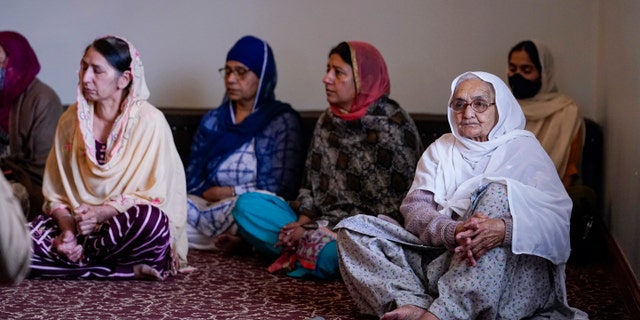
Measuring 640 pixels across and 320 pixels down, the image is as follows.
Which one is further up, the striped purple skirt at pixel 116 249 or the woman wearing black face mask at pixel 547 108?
the woman wearing black face mask at pixel 547 108

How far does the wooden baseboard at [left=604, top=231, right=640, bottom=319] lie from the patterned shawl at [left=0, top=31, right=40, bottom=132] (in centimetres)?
321

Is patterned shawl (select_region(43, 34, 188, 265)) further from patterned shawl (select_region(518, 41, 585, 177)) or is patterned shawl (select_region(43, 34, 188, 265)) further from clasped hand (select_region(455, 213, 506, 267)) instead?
patterned shawl (select_region(518, 41, 585, 177))

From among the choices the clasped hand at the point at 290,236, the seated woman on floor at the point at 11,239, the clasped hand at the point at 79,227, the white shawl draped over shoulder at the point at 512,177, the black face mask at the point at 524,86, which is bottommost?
the clasped hand at the point at 290,236

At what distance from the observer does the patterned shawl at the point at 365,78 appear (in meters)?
4.93

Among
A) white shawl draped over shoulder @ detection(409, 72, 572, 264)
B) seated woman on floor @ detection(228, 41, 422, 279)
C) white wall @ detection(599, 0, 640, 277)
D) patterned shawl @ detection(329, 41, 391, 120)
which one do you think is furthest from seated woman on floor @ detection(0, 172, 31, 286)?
patterned shawl @ detection(329, 41, 391, 120)

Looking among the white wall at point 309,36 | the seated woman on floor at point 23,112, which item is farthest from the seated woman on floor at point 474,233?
the seated woman on floor at point 23,112

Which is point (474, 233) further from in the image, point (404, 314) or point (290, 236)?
point (290, 236)

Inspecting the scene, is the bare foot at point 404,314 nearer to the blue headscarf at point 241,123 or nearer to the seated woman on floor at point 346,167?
the seated woman on floor at point 346,167

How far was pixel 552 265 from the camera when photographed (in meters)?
3.77

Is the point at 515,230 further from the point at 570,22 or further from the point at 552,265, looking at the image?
the point at 570,22

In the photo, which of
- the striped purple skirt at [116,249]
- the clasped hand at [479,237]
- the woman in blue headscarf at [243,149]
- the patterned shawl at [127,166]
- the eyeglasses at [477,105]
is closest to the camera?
the clasped hand at [479,237]

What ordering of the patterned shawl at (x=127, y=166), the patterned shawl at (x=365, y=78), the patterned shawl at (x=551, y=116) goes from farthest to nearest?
the patterned shawl at (x=551, y=116), the patterned shawl at (x=365, y=78), the patterned shawl at (x=127, y=166)

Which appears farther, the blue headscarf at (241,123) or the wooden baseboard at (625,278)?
the blue headscarf at (241,123)

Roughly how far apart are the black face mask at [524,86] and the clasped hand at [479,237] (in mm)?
1914
